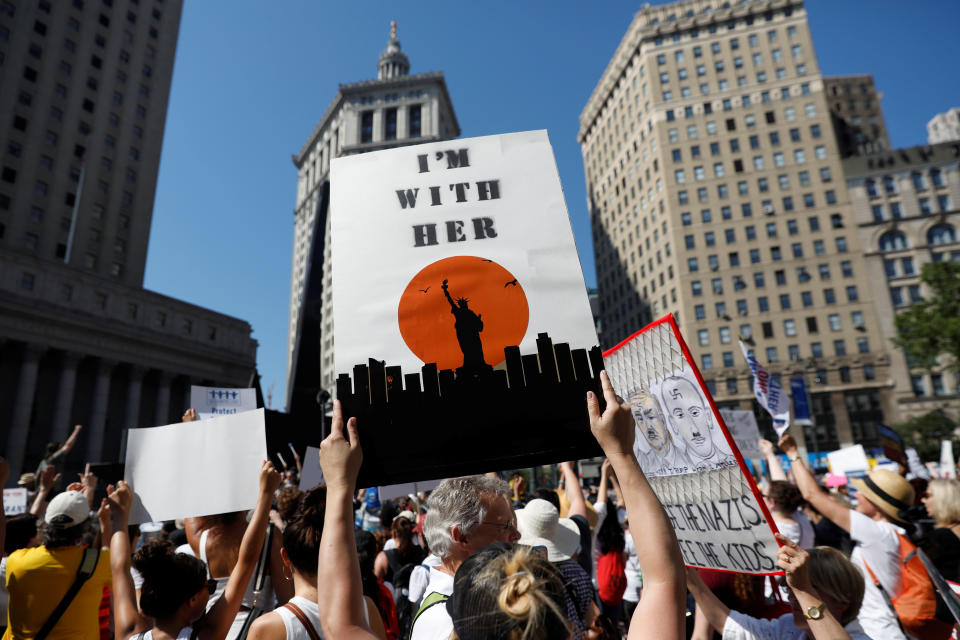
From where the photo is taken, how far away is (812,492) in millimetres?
3559

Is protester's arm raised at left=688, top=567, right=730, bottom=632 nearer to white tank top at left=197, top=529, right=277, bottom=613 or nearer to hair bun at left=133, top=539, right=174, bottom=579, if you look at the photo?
white tank top at left=197, top=529, right=277, bottom=613

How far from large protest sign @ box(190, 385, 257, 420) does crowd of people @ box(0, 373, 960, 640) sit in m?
2.68

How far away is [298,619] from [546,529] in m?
2.15

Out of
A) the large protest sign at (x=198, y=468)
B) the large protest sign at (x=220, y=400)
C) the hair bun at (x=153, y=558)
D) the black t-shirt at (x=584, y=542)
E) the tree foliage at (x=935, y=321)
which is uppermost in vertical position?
the tree foliage at (x=935, y=321)

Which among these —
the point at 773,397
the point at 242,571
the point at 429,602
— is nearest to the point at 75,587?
the point at 242,571

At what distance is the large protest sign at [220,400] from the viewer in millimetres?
7680

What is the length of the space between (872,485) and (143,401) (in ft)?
185

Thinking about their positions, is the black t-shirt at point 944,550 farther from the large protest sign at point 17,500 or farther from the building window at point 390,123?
the building window at point 390,123

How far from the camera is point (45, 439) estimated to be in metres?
42.8

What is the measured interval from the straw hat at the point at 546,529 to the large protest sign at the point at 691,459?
143cm

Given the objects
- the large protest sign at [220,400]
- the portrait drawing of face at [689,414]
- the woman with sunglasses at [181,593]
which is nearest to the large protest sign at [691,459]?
the portrait drawing of face at [689,414]

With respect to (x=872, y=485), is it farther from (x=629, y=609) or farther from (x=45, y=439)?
(x=45, y=439)

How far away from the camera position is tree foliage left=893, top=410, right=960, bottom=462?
46.6 m

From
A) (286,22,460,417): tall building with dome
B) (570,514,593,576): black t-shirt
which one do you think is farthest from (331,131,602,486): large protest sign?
(286,22,460,417): tall building with dome
